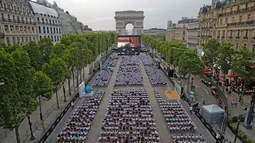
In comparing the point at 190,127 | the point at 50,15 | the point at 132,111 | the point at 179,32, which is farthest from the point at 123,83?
the point at 179,32

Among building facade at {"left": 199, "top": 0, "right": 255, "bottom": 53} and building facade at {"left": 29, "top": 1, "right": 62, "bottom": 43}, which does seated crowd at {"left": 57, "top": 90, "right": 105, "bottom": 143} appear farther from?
building facade at {"left": 29, "top": 1, "right": 62, "bottom": 43}

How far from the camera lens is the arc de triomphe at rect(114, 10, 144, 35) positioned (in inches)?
6329

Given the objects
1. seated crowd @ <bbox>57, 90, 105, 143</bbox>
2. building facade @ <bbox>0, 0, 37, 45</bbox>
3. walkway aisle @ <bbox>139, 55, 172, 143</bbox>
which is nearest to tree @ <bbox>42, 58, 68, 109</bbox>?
seated crowd @ <bbox>57, 90, 105, 143</bbox>

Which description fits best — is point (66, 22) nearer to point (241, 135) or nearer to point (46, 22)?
point (46, 22)

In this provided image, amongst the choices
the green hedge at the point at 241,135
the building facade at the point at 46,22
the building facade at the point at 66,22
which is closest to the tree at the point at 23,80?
the green hedge at the point at 241,135

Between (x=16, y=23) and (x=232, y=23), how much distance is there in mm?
56985

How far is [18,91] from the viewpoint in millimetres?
17828

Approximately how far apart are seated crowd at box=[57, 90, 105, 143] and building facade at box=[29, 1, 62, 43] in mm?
47000

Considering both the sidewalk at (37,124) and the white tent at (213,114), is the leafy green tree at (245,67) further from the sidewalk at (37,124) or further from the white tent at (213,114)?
the sidewalk at (37,124)

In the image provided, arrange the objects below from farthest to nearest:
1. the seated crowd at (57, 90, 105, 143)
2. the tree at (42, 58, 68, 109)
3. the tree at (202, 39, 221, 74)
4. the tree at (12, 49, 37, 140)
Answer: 1. the tree at (202, 39, 221, 74)
2. the tree at (42, 58, 68, 109)
3. the seated crowd at (57, 90, 105, 143)
4. the tree at (12, 49, 37, 140)

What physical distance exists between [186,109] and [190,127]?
6.83 metres

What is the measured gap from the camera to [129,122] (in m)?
24.5

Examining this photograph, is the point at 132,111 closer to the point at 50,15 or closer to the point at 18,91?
the point at 18,91

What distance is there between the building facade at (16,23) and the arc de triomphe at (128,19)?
106 meters
